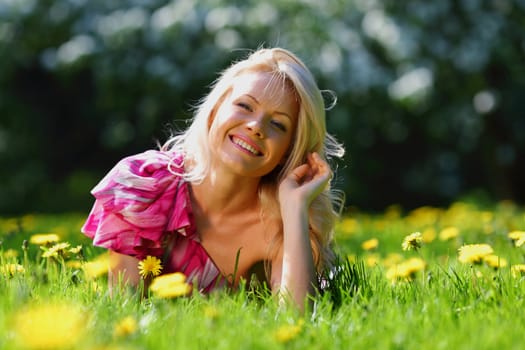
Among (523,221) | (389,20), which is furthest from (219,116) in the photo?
(389,20)

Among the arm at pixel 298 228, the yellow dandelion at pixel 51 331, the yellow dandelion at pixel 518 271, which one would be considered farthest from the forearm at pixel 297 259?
the yellow dandelion at pixel 51 331

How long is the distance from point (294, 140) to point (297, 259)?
1.71 feet

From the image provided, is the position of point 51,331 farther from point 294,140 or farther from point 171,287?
point 294,140

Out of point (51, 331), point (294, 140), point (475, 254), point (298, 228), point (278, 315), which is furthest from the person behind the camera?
point (294, 140)

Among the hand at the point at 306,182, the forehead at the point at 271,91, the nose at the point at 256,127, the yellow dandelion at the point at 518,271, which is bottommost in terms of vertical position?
the yellow dandelion at the point at 518,271

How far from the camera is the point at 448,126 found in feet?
27.2

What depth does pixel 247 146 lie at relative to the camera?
2338mm

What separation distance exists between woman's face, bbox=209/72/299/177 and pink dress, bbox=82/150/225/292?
216 millimetres

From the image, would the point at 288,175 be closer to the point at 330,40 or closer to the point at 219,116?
the point at 219,116

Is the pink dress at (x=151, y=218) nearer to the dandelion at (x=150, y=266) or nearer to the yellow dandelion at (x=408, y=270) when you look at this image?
the dandelion at (x=150, y=266)

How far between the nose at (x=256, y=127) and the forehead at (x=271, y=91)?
3.2 inches

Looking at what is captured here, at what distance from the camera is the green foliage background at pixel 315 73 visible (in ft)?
24.7

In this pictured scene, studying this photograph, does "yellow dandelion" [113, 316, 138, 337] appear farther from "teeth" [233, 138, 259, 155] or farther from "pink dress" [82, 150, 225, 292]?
"teeth" [233, 138, 259, 155]

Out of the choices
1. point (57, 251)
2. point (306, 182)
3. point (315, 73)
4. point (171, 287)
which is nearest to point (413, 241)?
point (306, 182)
